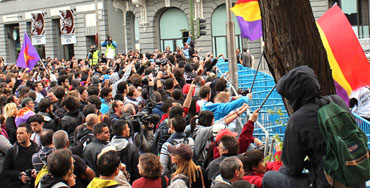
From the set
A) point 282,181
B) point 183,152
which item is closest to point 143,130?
point 183,152

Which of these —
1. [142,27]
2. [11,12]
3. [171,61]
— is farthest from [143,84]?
[11,12]

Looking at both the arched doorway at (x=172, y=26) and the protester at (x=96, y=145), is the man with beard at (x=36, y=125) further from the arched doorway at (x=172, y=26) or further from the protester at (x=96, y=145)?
the arched doorway at (x=172, y=26)

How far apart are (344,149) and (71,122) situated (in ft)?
18.0

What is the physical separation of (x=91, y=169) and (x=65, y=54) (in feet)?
134

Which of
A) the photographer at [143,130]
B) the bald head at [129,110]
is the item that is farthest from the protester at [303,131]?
the bald head at [129,110]

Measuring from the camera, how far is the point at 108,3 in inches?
1543

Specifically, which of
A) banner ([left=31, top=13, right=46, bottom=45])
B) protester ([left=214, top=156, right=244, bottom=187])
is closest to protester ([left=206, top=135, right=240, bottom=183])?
protester ([left=214, top=156, right=244, bottom=187])

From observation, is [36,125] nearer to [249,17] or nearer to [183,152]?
[183,152]

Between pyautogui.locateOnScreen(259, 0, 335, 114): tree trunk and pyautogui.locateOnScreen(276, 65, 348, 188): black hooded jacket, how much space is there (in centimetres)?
70

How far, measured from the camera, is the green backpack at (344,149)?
3.62m

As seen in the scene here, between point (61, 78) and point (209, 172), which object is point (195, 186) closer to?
point (209, 172)

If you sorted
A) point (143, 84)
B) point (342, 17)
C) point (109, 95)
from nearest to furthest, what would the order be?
point (342, 17) < point (109, 95) < point (143, 84)

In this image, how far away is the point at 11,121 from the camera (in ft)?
29.6

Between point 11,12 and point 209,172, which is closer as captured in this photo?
point 209,172
